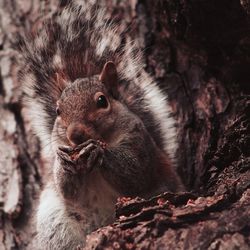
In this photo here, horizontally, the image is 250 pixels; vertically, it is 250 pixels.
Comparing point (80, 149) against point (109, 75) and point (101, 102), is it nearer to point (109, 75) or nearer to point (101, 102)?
point (101, 102)

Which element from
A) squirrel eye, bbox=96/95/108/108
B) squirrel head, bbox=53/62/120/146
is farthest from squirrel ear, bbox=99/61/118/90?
squirrel eye, bbox=96/95/108/108

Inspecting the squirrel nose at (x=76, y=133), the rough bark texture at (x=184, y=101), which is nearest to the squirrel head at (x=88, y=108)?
the squirrel nose at (x=76, y=133)

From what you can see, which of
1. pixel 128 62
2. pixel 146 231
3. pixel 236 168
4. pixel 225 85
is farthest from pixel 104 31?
pixel 146 231

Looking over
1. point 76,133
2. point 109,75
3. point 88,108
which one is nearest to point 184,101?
point 109,75

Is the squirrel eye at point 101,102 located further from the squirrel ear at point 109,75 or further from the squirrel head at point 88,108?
the squirrel ear at point 109,75

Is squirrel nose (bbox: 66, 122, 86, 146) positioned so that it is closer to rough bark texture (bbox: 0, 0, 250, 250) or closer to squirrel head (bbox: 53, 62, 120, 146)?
squirrel head (bbox: 53, 62, 120, 146)
